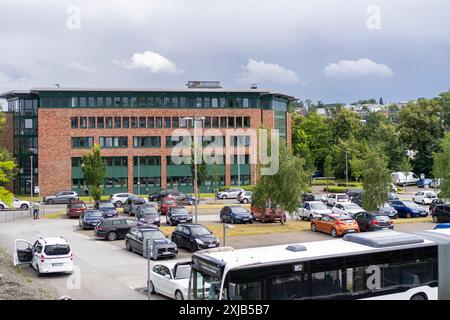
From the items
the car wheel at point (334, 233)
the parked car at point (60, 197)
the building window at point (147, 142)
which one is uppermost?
the building window at point (147, 142)

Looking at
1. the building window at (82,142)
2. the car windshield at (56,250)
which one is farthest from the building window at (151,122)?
the car windshield at (56,250)

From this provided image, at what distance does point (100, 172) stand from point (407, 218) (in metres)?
26.4

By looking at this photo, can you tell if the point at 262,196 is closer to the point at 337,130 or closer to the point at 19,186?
the point at 19,186

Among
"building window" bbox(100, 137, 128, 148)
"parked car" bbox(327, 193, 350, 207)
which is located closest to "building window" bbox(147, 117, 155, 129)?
"building window" bbox(100, 137, 128, 148)

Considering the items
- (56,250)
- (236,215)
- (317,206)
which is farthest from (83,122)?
(56,250)

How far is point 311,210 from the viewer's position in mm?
40469

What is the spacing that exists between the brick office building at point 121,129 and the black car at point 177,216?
28903 mm

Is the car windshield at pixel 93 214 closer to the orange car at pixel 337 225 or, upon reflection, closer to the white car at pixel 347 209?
the orange car at pixel 337 225

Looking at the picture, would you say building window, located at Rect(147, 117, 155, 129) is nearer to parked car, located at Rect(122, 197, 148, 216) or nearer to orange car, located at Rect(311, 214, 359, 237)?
parked car, located at Rect(122, 197, 148, 216)

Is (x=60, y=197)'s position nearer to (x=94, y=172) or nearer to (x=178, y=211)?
(x=94, y=172)

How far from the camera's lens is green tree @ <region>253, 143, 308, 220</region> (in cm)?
3797

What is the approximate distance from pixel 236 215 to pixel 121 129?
32.7m

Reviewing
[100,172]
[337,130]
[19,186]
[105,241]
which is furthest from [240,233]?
[337,130]

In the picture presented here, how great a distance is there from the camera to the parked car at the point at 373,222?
33.8m
